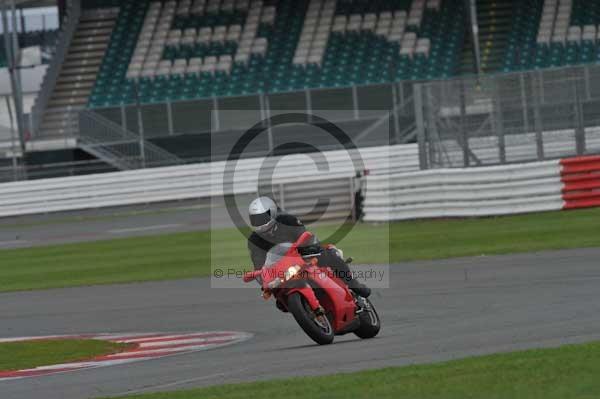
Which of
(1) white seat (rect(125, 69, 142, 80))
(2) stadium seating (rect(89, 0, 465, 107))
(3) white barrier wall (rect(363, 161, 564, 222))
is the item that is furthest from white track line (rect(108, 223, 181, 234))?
(1) white seat (rect(125, 69, 142, 80))

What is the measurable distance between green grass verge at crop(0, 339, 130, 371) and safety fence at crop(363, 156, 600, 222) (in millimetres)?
11894

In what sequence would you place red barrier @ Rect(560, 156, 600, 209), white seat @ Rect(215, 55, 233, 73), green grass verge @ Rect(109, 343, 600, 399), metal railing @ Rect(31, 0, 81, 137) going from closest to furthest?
1. green grass verge @ Rect(109, 343, 600, 399)
2. red barrier @ Rect(560, 156, 600, 209)
3. white seat @ Rect(215, 55, 233, 73)
4. metal railing @ Rect(31, 0, 81, 137)

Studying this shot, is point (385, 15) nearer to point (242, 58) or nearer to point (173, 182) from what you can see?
point (242, 58)

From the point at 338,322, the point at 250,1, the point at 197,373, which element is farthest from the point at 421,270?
the point at 250,1

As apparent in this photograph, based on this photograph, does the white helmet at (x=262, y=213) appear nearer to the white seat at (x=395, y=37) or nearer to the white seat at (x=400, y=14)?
the white seat at (x=395, y=37)

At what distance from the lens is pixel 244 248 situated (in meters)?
25.0

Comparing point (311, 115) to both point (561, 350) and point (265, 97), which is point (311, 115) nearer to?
point (265, 97)

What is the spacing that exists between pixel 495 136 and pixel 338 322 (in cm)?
1404

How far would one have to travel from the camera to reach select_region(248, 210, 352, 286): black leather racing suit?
1102cm

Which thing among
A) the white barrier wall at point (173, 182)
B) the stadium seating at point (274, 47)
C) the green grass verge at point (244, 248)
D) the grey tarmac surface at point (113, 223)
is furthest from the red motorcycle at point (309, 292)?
the stadium seating at point (274, 47)

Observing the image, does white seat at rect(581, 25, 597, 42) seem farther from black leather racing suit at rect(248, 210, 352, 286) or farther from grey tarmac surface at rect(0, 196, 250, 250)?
black leather racing suit at rect(248, 210, 352, 286)

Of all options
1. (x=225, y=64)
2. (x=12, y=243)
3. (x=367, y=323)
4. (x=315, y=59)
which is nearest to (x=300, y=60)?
(x=315, y=59)

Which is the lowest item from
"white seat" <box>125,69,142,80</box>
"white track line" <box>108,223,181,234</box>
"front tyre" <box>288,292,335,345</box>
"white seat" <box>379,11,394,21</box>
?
"white track line" <box>108,223,181,234</box>

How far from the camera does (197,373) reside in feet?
32.8
